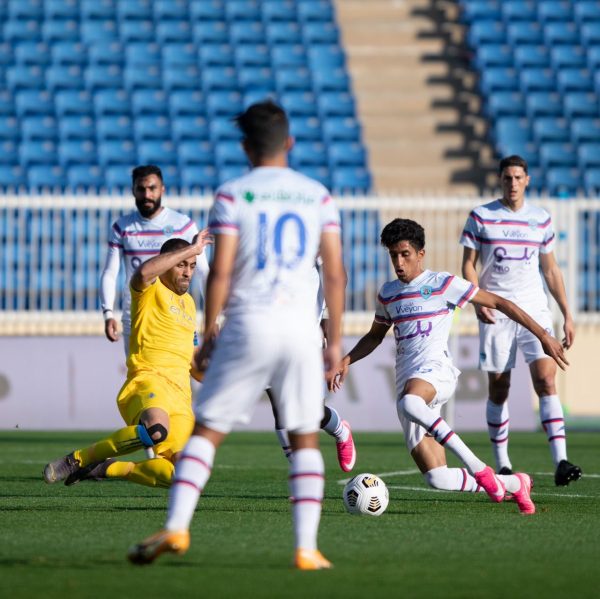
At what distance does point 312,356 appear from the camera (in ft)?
16.8

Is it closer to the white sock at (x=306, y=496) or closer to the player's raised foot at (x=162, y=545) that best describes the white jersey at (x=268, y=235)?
the white sock at (x=306, y=496)

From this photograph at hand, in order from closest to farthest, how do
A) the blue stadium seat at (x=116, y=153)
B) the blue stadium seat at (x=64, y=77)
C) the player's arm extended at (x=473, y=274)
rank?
the player's arm extended at (x=473, y=274) < the blue stadium seat at (x=116, y=153) < the blue stadium seat at (x=64, y=77)

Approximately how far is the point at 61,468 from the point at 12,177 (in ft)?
41.6

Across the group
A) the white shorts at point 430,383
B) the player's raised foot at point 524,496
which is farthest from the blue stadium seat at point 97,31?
the player's raised foot at point 524,496

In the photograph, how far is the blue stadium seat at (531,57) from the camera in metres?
22.9

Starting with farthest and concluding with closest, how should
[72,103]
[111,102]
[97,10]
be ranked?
[97,10] < [111,102] < [72,103]

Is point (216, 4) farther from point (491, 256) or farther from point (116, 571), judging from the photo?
point (116, 571)

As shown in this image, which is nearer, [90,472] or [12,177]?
[90,472]

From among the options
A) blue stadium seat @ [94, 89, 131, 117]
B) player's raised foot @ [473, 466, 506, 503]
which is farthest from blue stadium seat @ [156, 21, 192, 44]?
player's raised foot @ [473, 466, 506, 503]

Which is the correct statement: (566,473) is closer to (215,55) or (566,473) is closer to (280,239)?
(280,239)

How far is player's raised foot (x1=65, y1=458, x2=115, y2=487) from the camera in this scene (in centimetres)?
788

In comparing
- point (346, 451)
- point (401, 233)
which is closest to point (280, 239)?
point (401, 233)

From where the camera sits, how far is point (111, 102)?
21.7 metres

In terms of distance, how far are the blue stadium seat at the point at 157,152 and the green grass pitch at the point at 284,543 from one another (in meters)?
10.9
